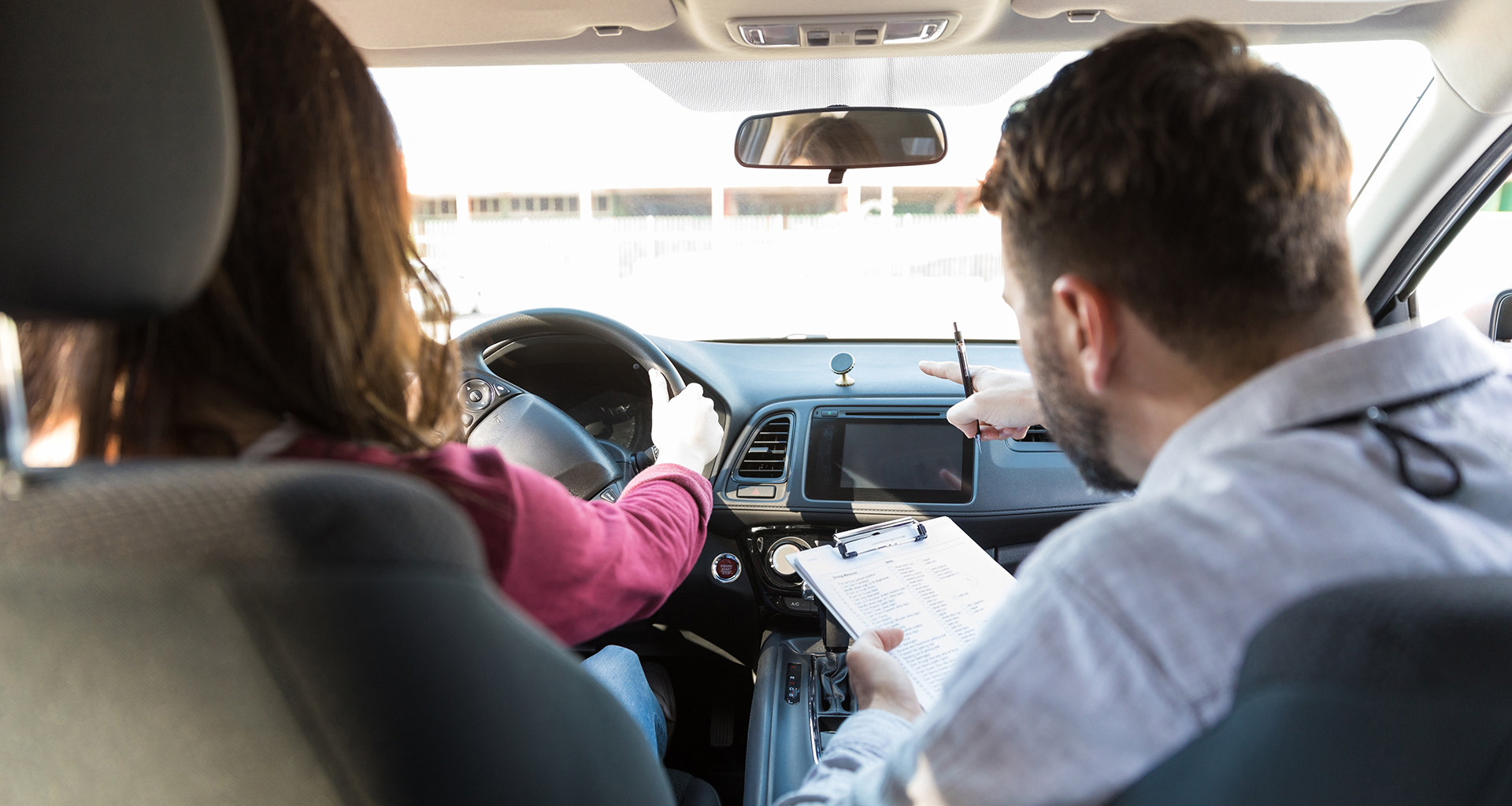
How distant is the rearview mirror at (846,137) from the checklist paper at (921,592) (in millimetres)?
1135

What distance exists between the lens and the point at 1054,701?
831 mm

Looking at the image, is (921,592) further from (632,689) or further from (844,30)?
(844,30)

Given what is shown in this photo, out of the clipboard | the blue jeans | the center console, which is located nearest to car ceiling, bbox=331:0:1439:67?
the clipboard

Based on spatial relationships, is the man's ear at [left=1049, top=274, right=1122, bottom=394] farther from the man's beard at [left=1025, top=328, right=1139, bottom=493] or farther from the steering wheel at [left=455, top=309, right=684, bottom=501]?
the steering wheel at [left=455, top=309, right=684, bottom=501]

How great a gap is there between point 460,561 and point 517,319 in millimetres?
2370

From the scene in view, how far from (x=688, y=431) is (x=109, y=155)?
1.29 m

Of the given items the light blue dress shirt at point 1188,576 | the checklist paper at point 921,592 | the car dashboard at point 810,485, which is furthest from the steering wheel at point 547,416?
the light blue dress shirt at point 1188,576

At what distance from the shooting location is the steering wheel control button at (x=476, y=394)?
2.81 m

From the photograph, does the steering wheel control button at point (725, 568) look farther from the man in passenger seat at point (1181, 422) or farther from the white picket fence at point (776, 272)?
the man in passenger seat at point (1181, 422)

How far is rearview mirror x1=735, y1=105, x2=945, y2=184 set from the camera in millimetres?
A: 2605

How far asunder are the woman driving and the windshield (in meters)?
0.12

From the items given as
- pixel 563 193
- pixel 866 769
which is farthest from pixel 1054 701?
pixel 563 193

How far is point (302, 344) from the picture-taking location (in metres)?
0.99

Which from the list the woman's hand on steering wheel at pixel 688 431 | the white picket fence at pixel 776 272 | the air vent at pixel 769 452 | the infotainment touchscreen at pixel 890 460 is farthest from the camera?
the white picket fence at pixel 776 272
